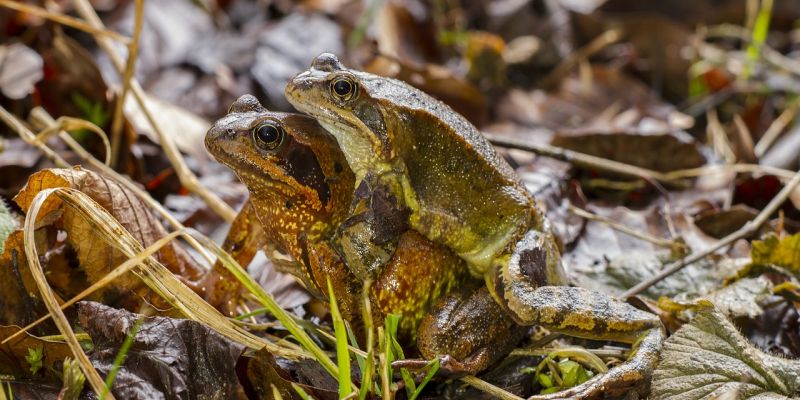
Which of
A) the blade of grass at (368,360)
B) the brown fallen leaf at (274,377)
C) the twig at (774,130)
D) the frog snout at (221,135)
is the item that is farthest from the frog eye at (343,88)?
the twig at (774,130)

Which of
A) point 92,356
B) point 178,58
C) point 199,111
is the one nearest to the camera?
point 92,356

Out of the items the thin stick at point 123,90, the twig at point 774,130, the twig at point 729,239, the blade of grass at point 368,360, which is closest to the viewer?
the blade of grass at point 368,360

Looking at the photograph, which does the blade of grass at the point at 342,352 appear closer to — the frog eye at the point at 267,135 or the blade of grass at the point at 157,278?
the blade of grass at the point at 157,278

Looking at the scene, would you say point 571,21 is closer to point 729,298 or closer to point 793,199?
point 793,199

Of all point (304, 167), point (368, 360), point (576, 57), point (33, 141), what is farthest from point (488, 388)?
point (576, 57)

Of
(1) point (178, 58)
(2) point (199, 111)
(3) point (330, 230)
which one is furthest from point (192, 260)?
(1) point (178, 58)
